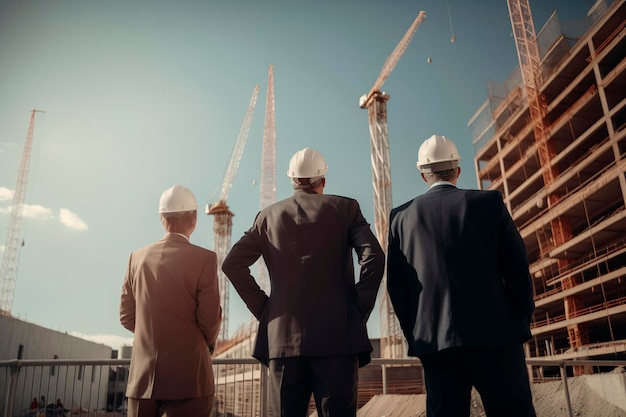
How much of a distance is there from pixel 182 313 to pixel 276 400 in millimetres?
812

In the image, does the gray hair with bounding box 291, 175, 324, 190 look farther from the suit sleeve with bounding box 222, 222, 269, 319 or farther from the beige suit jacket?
the beige suit jacket

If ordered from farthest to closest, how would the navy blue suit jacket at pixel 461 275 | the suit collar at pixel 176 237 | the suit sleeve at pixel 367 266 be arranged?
the suit collar at pixel 176 237 → the suit sleeve at pixel 367 266 → the navy blue suit jacket at pixel 461 275

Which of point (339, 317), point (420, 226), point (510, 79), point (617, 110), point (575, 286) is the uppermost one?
point (510, 79)

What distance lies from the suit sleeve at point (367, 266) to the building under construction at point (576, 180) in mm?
32974

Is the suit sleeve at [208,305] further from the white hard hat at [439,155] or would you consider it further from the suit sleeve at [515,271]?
the suit sleeve at [515,271]

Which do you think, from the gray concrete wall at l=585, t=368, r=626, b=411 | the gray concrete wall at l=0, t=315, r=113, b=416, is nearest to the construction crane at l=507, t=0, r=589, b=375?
the gray concrete wall at l=585, t=368, r=626, b=411

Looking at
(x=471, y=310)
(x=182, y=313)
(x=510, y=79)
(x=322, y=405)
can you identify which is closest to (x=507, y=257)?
(x=471, y=310)

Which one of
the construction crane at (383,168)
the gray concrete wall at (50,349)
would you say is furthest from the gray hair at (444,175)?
the construction crane at (383,168)

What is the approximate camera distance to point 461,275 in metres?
2.68

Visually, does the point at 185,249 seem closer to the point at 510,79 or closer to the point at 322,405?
the point at 322,405

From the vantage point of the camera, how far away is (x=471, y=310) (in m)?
2.62

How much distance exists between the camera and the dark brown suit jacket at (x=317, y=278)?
8.70 ft

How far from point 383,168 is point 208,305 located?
46.6 metres

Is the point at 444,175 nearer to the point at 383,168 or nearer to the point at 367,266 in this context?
the point at 367,266
